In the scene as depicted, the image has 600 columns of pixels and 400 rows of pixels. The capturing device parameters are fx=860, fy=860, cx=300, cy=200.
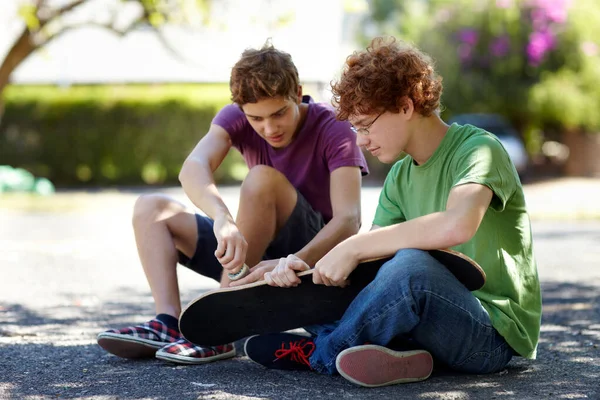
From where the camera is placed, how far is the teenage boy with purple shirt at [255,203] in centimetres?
330

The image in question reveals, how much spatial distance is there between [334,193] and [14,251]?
4.95 metres

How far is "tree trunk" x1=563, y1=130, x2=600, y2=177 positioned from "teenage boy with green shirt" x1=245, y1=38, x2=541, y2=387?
16136 millimetres

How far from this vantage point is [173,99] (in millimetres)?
17281

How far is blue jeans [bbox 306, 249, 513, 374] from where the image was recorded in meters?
2.68

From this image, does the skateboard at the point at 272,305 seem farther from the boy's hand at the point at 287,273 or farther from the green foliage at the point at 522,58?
the green foliage at the point at 522,58

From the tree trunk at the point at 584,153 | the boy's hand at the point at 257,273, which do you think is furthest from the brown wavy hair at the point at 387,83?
the tree trunk at the point at 584,153

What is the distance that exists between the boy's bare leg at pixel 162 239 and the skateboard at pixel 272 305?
39 centimetres

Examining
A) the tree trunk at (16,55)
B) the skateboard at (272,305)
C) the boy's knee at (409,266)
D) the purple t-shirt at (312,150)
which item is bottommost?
the skateboard at (272,305)

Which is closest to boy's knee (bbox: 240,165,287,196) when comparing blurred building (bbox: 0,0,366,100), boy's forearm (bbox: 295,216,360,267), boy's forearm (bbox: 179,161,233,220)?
boy's forearm (bbox: 179,161,233,220)

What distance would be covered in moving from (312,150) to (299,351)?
2.89 feet

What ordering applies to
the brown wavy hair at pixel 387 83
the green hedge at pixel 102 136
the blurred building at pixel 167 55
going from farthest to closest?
the blurred building at pixel 167 55 < the green hedge at pixel 102 136 < the brown wavy hair at pixel 387 83

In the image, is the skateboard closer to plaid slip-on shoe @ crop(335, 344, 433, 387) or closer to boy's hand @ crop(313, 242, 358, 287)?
boy's hand @ crop(313, 242, 358, 287)

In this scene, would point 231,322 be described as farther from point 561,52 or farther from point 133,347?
point 561,52

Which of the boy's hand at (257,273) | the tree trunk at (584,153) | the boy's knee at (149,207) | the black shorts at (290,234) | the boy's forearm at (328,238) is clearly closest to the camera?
the boy's hand at (257,273)
